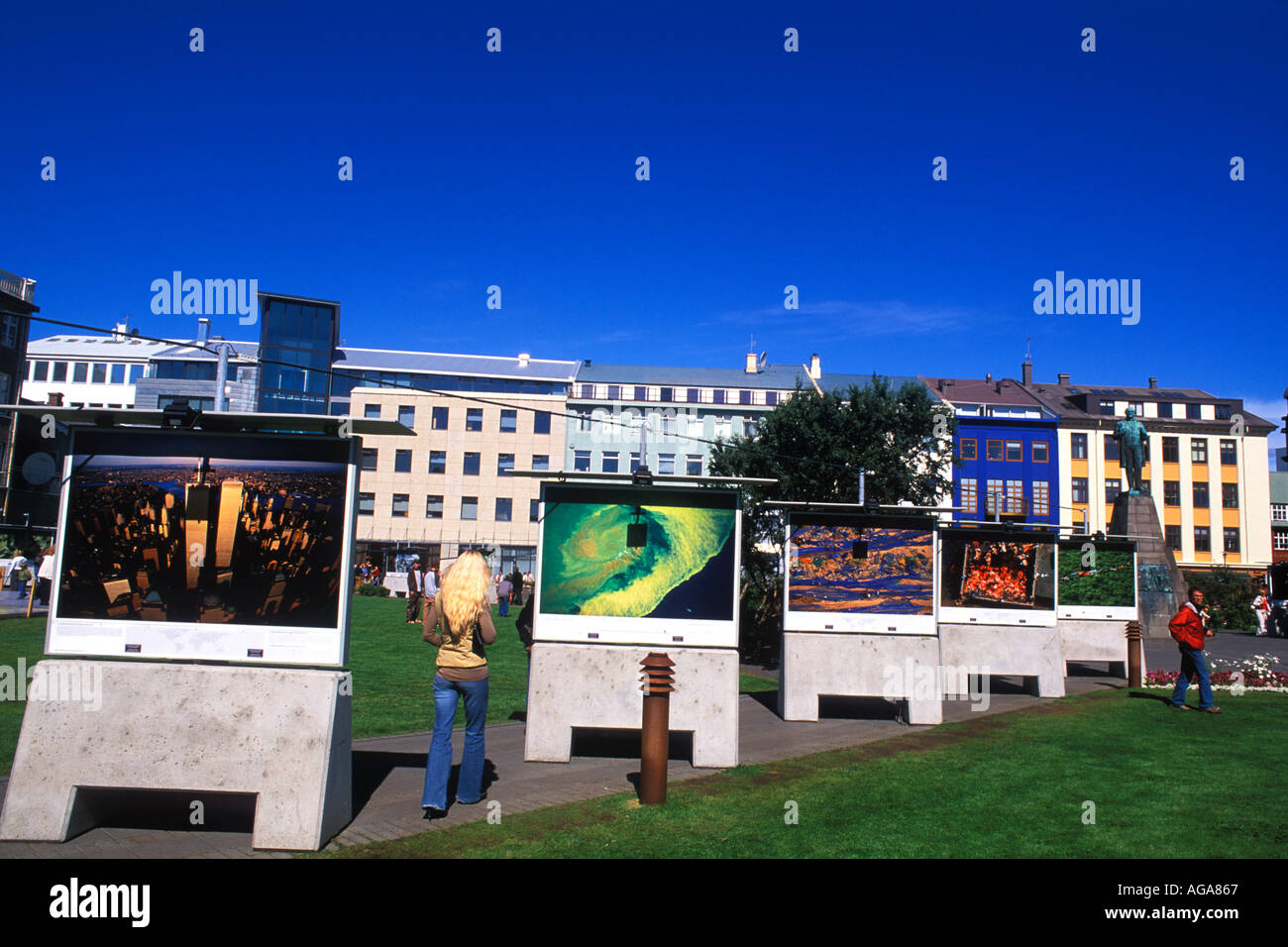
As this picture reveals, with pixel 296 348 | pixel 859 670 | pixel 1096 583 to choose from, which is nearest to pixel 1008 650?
pixel 1096 583

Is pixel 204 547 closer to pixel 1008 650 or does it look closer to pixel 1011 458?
pixel 1008 650

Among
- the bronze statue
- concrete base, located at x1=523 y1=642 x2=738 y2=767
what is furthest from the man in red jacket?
the bronze statue

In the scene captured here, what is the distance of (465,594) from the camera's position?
7.34 m

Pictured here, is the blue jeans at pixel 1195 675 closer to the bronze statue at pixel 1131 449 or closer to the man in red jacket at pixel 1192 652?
the man in red jacket at pixel 1192 652

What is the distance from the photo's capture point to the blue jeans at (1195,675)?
13.6 metres

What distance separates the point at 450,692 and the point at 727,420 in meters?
63.6

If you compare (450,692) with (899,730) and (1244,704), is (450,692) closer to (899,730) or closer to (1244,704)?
(899,730)

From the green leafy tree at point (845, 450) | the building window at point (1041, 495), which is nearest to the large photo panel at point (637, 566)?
the green leafy tree at point (845, 450)

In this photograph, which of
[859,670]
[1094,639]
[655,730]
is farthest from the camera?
[1094,639]

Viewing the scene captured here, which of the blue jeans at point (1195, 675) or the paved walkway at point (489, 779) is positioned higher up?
the blue jeans at point (1195, 675)

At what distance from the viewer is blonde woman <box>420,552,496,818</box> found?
727cm

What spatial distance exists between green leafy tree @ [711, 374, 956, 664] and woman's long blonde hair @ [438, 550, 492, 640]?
81.5 ft

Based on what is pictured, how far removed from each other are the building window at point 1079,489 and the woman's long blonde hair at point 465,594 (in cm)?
6813

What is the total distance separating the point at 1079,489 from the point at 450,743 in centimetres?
6937
